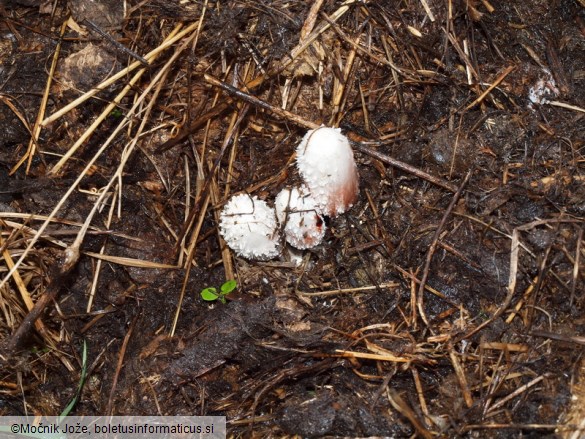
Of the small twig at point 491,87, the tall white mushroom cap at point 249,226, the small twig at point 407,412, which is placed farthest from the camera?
the small twig at point 491,87

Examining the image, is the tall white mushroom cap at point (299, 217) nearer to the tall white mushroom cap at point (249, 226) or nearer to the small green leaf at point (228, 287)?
the tall white mushroom cap at point (249, 226)

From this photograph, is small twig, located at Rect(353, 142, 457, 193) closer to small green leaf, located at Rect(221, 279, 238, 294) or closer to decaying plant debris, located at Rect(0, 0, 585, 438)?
decaying plant debris, located at Rect(0, 0, 585, 438)

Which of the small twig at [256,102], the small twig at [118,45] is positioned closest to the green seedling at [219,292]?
the small twig at [256,102]

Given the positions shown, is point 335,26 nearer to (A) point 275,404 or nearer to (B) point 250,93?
(B) point 250,93

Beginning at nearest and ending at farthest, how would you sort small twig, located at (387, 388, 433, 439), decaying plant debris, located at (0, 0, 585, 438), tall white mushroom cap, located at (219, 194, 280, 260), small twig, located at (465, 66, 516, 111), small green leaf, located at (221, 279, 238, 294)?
1. small twig, located at (387, 388, 433, 439)
2. decaying plant debris, located at (0, 0, 585, 438)
3. tall white mushroom cap, located at (219, 194, 280, 260)
4. small green leaf, located at (221, 279, 238, 294)
5. small twig, located at (465, 66, 516, 111)

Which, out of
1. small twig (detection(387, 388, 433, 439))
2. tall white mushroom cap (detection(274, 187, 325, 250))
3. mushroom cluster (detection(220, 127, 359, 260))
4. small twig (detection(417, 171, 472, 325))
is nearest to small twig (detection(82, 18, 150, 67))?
mushroom cluster (detection(220, 127, 359, 260))

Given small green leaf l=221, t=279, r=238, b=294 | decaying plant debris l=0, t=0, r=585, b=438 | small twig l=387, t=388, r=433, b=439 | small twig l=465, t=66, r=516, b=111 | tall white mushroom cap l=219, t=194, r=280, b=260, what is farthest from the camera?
small twig l=465, t=66, r=516, b=111
